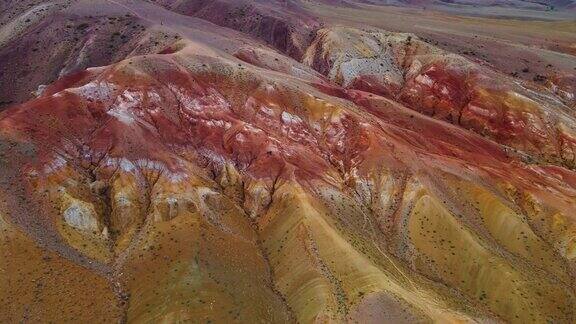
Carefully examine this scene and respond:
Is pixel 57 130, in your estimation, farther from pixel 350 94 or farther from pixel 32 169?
pixel 350 94

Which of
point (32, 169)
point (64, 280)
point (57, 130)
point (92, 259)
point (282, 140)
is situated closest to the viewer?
point (64, 280)

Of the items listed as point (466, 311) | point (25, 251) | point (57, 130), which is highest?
point (57, 130)

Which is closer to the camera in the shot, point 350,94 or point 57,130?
point 57,130

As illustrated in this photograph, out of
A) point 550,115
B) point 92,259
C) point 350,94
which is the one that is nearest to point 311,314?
point 92,259

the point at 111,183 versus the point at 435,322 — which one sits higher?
the point at 111,183

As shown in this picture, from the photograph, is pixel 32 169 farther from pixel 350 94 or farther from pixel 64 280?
pixel 350 94

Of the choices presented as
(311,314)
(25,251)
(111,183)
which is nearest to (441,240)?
(311,314)

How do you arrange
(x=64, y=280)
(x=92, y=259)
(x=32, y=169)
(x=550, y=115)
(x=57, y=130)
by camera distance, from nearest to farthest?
(x=64, y=280) < (x=92, y=259) < (x=32, y=169) < (x=57, y=130) < (x=550, y=115)
